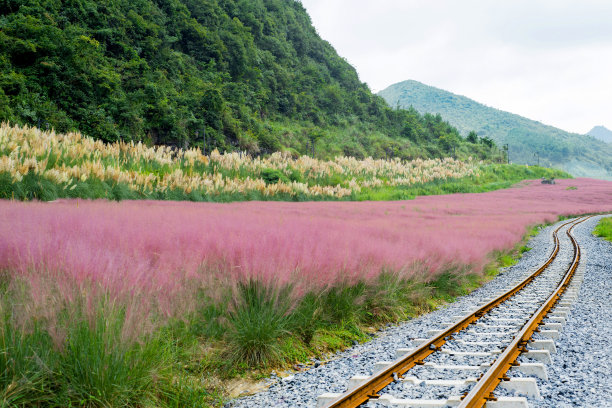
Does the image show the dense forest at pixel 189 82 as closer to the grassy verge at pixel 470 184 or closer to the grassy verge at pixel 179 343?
the grassy verge at pixel 470 184

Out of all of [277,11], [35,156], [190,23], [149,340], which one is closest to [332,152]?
[190,23]

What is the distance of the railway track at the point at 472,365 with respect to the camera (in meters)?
3.12

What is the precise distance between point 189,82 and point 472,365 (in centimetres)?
3278

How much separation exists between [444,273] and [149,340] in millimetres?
6900

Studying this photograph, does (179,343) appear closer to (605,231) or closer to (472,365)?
(472,365)

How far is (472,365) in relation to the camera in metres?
3.99

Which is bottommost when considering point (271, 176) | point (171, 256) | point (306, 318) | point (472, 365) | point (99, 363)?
point (472, 365)

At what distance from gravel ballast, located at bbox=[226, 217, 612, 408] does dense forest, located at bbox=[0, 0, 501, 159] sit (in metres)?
17.8

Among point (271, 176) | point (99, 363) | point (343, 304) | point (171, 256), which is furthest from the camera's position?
point (271, 176)

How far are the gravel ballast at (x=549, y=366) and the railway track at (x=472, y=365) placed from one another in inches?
6.9

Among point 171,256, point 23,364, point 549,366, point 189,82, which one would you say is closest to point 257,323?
point 171,256

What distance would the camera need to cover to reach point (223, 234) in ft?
18.6

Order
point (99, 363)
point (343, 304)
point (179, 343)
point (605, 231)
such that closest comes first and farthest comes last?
point (99, 363) < point (179, 343) < point (343, 304) < point (605, 231)

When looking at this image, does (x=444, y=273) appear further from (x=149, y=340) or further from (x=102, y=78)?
(x=102, y=78)
